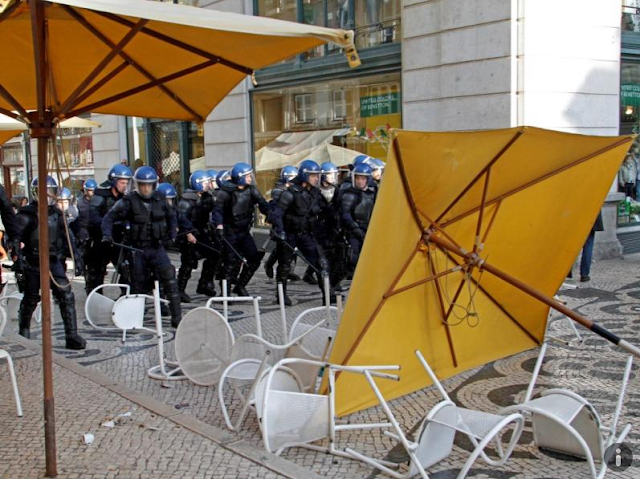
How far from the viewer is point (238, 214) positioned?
10.0 m

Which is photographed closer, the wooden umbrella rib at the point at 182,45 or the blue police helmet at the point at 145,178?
the wooden umbrella rib at the point at 182,45

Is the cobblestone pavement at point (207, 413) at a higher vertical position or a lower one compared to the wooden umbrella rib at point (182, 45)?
lower

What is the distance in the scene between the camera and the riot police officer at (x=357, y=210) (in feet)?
30.6

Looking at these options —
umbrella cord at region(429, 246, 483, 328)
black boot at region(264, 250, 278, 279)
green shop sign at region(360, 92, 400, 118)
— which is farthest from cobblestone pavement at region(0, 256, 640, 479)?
green shop sign at region(360, 92, 400, 118)

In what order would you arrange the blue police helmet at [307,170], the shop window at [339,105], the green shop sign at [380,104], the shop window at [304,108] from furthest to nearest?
the shop window at [304,108] < the shop window at [339,105] < the green shop sign at [380,104] < the blue police helmet at [307,170]

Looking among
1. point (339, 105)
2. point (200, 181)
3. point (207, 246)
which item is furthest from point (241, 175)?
point (339, 105)

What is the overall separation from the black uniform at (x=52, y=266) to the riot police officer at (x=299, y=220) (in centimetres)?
279

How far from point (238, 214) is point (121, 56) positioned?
15.3 ft

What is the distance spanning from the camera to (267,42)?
4832 millimetres

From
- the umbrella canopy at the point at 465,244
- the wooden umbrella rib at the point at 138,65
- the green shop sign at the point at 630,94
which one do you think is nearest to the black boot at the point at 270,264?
the wooden umbrella rib at the point at 138,65

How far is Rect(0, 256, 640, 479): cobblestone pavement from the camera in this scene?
4.33 meters

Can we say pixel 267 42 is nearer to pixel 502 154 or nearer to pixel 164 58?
pixel 164 58

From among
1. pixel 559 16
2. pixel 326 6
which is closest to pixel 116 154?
pixel 326 6

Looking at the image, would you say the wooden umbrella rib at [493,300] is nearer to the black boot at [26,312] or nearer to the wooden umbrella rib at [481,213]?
the wooden umbrella rib at [481,213]
